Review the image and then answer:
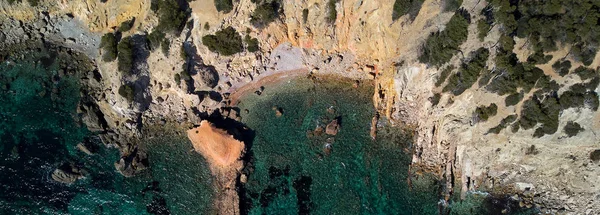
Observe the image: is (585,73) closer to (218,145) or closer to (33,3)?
(218,145)

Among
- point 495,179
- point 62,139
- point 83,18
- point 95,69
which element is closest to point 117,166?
point 62,139

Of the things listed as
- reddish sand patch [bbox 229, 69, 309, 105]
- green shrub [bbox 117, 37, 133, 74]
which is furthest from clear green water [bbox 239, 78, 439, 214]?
green shrub [bbox 117, 37, 133, 74]

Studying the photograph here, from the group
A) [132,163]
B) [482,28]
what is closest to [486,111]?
[482,28]

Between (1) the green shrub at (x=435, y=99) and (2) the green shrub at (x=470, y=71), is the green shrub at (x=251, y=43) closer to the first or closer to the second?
(1) the green shrub at (x=435, y=99)

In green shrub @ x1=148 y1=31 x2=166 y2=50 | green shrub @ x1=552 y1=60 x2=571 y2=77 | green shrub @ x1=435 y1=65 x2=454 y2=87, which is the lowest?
green shrub @ x1=148 y1=31 x2=166 y2=50

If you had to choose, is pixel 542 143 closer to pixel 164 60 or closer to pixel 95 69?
pixel 164 60

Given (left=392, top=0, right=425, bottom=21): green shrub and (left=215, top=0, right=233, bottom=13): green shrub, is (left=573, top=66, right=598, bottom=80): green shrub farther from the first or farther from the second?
(left=215, top=0, right=233, bottom=13): green shrub

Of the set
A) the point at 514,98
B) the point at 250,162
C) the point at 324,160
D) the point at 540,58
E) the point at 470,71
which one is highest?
the point at 540,58
